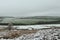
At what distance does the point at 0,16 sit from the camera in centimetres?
594

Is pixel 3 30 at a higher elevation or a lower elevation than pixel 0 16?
lower

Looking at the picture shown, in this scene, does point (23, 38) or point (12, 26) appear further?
point (12, 26)

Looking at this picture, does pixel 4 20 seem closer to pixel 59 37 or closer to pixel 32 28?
pixel 32 28

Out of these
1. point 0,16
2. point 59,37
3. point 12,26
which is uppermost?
point 0,16

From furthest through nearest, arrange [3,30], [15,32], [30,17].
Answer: [30,17] < [3,30] < [15,32]

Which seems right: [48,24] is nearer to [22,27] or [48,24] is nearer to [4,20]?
[22,27]

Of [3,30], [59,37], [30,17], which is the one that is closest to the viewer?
[59,37]

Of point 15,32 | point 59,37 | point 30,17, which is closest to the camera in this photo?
point 59,37

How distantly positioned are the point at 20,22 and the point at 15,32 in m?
0.88

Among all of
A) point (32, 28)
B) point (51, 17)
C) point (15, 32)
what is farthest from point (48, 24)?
point (15, 32)

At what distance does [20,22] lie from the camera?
19.9 ft

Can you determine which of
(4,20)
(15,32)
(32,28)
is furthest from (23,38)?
(4,20)

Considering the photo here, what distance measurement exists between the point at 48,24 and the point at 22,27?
3.68 feet

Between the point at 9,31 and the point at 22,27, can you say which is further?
the point at 22,27
